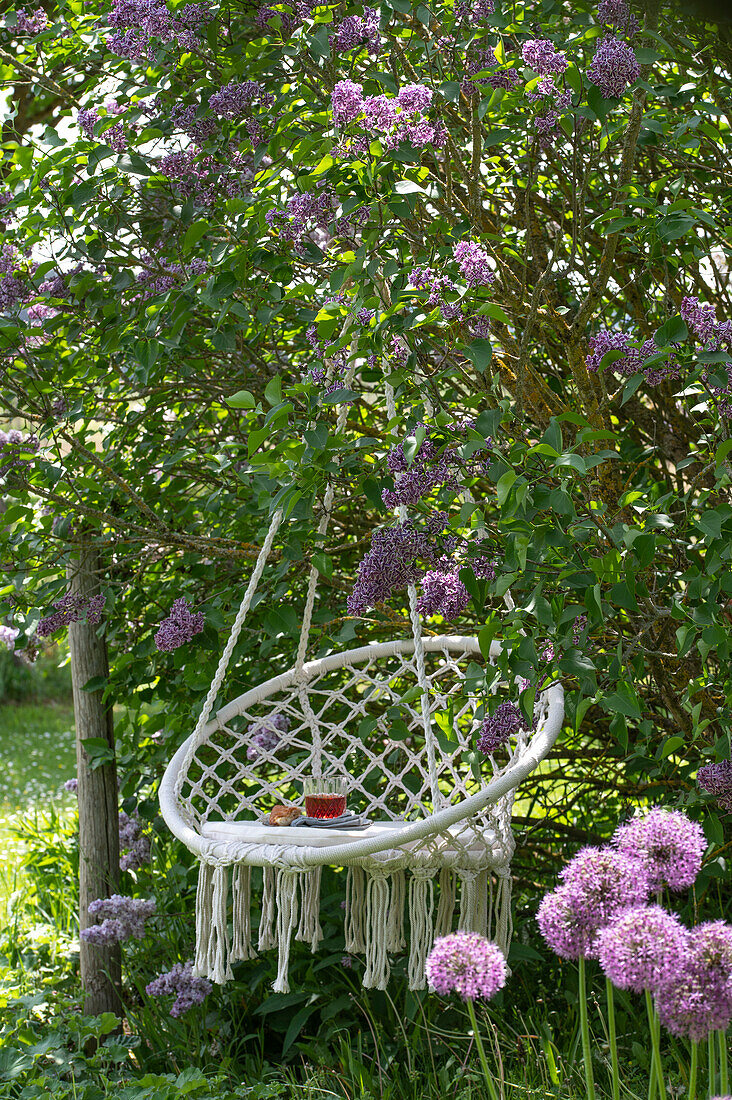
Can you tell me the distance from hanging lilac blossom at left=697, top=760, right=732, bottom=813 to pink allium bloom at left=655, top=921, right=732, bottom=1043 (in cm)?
78

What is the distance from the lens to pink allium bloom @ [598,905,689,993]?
854 millimetres

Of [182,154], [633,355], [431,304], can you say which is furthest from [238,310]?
[633,355]

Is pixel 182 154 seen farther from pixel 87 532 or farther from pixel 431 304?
pixel 87 532

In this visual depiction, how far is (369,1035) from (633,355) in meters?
1.54

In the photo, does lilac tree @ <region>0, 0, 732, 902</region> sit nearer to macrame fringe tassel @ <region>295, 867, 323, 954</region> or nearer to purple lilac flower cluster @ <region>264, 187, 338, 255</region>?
purple lilac flower cluster @ <region>264, 187, 338, 255</region>

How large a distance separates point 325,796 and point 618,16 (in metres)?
1.44

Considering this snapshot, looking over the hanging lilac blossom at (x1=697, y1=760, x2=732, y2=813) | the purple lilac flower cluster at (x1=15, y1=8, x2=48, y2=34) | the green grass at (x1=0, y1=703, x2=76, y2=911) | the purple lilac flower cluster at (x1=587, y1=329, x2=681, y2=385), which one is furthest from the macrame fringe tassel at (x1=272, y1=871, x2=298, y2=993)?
the green grass at (x1=0, y1=703, x2=76, y2=911)

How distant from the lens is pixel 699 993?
2.79 feet

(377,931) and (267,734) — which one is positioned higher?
(267,734)

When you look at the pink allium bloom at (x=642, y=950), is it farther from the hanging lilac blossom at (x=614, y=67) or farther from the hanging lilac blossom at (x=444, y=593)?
the hanging lilac blossom at (x=614, y=67)

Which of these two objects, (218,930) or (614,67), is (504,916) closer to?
(218,930)

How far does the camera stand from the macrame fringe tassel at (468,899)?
1.69 metres

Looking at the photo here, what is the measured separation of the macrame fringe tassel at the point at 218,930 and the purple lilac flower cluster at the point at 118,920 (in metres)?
0.65

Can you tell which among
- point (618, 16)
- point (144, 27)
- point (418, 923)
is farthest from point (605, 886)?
point (144, 27)
